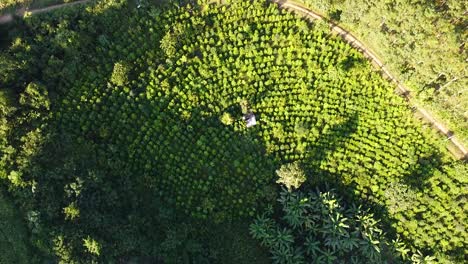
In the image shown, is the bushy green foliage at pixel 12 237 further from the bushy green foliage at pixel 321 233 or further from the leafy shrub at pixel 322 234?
the leafy shrub at pixel 322 234

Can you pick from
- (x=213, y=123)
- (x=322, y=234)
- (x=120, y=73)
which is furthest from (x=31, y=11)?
(x=322, y=234)

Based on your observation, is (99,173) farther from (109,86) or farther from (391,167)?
(391,167)

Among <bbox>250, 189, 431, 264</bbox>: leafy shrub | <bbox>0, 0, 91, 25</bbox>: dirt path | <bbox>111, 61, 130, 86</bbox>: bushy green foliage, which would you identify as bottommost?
<bbox>250, 189, 431, 264</bbox>: leafy shrub

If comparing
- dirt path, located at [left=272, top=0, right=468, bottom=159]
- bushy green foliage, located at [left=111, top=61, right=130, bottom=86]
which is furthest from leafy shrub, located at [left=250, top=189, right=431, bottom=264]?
bushy green foliage, located at [left=111, top=61, right=130, bottom=86]

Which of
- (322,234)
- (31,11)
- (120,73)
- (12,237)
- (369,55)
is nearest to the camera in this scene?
(12,237)

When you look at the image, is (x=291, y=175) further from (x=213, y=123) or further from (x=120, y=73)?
(x=120, y=73)

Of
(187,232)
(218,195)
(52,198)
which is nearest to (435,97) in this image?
(218,195)

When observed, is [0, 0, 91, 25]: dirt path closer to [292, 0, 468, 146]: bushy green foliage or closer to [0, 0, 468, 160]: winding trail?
[0, 0, 468, 160]: winding trail
